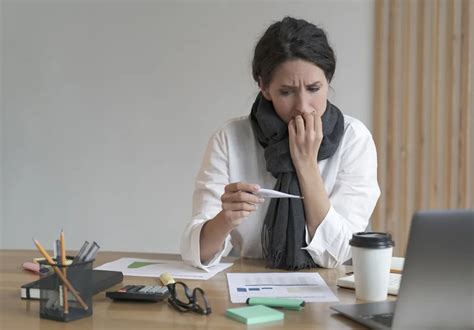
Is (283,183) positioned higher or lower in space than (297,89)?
lower

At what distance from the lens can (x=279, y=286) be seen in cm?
132

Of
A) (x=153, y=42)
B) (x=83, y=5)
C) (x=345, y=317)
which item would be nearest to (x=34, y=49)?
(x=83, y=5)

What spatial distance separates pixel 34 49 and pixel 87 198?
0.92 metres

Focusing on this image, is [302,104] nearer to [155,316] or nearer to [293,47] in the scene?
[293,47]

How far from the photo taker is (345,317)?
3.57 ft

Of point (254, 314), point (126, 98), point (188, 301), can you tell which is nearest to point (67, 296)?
point (188, 301)

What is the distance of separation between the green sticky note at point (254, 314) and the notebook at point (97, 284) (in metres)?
0.32

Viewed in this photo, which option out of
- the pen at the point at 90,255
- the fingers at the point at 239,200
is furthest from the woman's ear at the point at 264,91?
the pen at the point at 90,255

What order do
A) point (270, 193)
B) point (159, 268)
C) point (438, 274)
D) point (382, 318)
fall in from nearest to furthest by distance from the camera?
point (438, 274) → point (382, 318) → point (270, 193) → point (159, 268)

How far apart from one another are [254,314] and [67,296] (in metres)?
0.34

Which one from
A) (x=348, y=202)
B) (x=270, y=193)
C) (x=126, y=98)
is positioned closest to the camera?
(x=270, y=193)

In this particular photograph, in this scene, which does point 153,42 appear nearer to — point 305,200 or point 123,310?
point 305,200

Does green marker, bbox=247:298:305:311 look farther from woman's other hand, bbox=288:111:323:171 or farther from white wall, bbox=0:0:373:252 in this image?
white wall, bbox=0:0:373:252

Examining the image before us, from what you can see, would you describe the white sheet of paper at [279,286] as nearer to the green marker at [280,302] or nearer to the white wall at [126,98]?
the green marker at [280,302]
